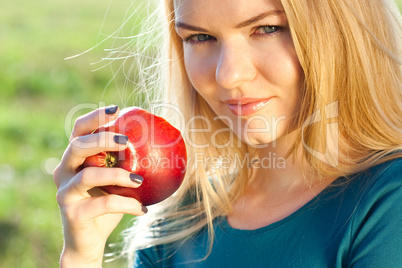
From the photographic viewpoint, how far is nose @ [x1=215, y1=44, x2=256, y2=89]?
169 cm

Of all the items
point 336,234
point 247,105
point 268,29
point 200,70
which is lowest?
point 336,234

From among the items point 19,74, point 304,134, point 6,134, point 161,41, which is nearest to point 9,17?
point 19,74

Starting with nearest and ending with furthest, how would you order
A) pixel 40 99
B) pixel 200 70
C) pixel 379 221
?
1. pixel 379 221
2. pixel 200 70
3. pixel 40 99

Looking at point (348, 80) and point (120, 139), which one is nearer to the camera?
point (120, 139)

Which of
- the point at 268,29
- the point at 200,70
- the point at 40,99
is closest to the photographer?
the point at 268,29

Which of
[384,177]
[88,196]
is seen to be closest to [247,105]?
[384,177]

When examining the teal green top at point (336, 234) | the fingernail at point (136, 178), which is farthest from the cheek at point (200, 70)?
the teal green top at point (336, 234)

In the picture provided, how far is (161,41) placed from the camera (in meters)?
2.24

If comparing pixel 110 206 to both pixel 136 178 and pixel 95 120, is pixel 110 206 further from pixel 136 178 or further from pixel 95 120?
pixel 95 120

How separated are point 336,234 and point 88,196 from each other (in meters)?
→ 0.74

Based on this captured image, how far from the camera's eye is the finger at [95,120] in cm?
178

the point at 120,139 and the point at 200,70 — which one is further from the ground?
the point at 200,70

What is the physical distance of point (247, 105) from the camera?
1768mm
